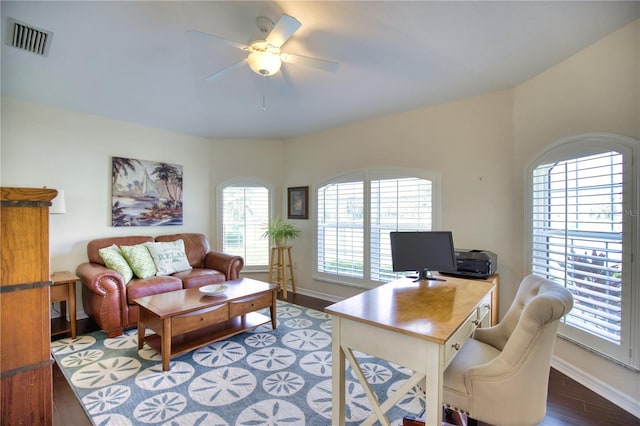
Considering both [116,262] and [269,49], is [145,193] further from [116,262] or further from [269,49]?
[269,49]

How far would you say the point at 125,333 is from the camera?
322cm

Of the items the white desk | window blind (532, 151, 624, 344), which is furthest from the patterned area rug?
window blind (532, 151, 624, 344)

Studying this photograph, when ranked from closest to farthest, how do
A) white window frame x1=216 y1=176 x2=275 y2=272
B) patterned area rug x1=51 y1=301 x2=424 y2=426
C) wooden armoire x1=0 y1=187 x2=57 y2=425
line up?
1. wooden armoire x1=0 y1=187 x2=57 y2=425
2. patterned area rug x1=51 y1=301 x2=424 y2=426
3. white window frame x1=216 y1=176 x2=275 y2=272

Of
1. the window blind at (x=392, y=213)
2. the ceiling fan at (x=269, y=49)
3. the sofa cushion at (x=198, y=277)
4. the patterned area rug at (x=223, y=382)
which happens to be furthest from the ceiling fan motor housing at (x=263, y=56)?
the sofa cushion at (x=198, y=277)

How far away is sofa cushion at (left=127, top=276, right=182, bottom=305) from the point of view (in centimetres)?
324

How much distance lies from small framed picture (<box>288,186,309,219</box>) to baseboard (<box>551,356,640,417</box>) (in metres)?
3.52

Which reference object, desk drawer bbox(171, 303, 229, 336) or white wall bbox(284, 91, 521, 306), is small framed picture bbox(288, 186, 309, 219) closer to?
white wall bbox(284, 91, 521, 306)

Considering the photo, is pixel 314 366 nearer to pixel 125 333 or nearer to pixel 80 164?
pixel 125 333

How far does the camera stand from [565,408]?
203 cm

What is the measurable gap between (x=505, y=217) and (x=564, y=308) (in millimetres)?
2033

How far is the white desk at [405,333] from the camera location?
130 centimetres

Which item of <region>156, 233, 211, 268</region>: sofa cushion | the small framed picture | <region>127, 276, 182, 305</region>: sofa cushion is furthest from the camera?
the small framed picture

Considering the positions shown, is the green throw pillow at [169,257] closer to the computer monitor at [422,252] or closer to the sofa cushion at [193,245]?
the sofa cushion at [193,245]

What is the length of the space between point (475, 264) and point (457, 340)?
1.58 meters
